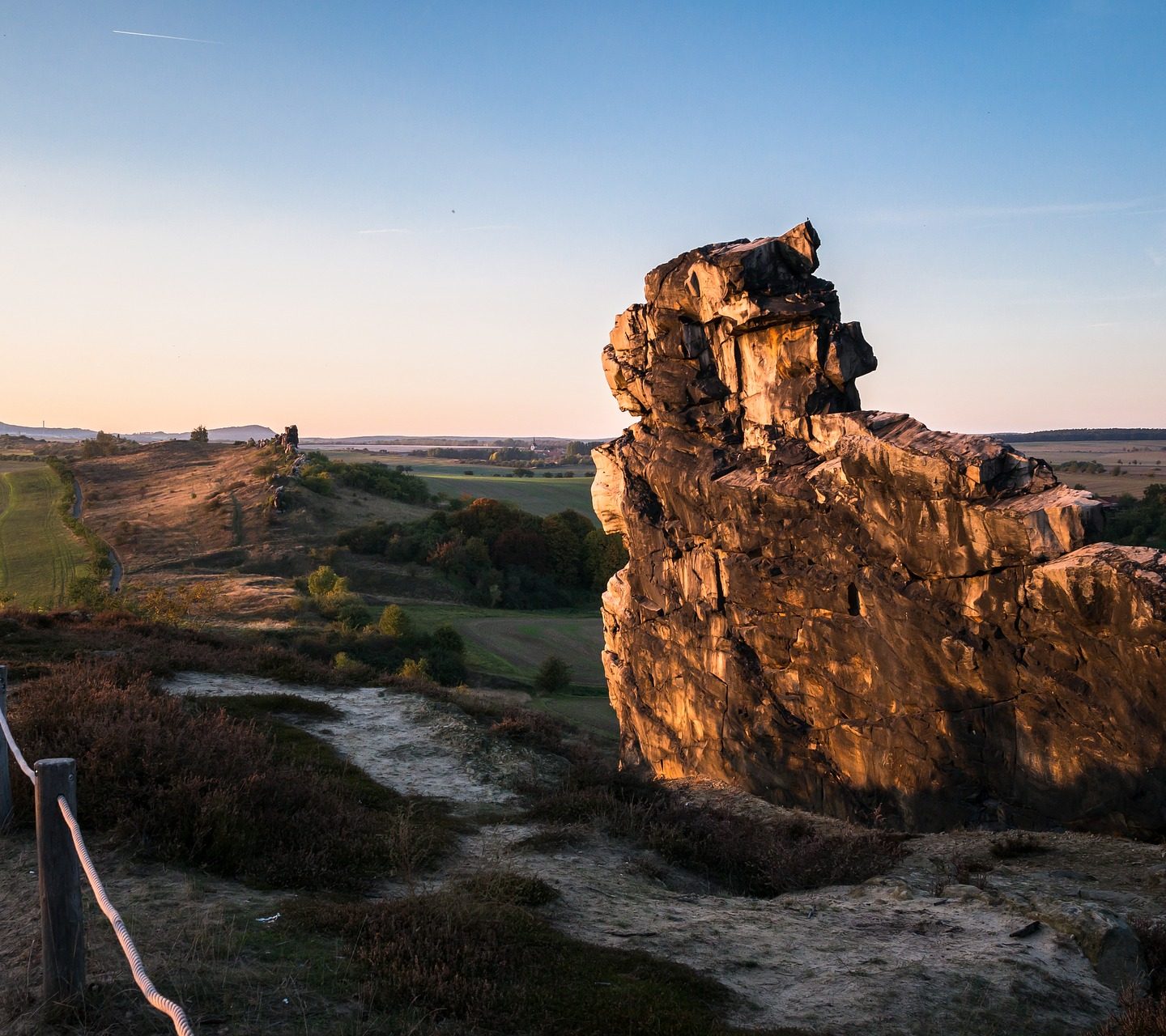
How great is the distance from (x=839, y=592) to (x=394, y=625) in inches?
1251

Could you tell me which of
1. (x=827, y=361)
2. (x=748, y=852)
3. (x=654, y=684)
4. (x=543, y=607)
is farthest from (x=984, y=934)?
(x=543, y=607)

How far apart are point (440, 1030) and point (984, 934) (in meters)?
6.39

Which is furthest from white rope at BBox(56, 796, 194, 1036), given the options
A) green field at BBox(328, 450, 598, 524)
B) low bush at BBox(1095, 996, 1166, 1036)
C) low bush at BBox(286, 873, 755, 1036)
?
green field at BBox(328, 450, 598, 524)

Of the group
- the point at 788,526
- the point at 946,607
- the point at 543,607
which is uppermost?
the point at 788,526

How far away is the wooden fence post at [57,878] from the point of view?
5684mm

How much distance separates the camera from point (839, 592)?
2170 cm

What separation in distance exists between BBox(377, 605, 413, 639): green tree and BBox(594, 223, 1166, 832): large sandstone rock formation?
20394 millimetres

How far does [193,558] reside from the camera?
68.9m

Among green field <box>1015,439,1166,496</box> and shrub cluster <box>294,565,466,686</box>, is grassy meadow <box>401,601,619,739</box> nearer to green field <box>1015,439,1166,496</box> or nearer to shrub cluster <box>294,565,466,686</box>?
shrub cluster <box>294,565,466,686</box>

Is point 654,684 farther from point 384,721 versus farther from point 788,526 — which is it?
point 384,721

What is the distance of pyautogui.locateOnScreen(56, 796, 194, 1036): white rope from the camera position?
14.5ft

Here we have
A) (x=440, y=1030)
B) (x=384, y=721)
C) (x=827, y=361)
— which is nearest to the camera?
(x=440, y=1030)

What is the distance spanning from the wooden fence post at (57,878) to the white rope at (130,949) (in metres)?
0.09

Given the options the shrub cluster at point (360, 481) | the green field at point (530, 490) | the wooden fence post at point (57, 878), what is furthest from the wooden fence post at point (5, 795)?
the green field at point (530, 490)
